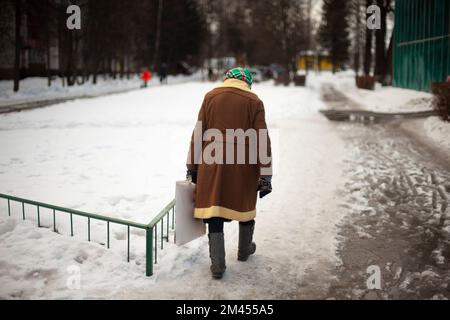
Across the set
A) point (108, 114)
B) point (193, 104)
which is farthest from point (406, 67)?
point (108, 114)

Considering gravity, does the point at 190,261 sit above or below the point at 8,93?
below

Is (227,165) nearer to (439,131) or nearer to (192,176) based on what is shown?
(192,176)

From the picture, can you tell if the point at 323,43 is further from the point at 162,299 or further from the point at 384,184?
the point at 162,299

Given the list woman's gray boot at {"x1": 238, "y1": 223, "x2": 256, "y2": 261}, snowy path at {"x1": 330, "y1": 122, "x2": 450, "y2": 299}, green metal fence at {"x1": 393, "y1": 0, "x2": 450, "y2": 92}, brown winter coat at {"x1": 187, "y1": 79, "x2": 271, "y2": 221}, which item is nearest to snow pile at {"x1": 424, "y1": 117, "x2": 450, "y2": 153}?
snowy path at {"x1": 330, "y1": 122, "x2": 450, "y2": 299}

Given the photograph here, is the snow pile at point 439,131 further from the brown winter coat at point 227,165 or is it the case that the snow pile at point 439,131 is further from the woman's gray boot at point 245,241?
the brown winter coat at point 227,165

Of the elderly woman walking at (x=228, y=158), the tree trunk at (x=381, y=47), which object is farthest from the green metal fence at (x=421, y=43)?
Result: the elderly woman walking at (x=228, y=158)

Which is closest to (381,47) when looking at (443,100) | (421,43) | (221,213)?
(421,43)

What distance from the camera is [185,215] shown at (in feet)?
14.8

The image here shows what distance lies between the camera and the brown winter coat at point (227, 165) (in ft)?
13.7

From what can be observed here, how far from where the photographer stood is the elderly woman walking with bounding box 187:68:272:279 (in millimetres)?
4172

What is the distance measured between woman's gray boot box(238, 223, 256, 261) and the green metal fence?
20.7 m

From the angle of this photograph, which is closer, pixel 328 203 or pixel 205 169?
pixel 205 169
